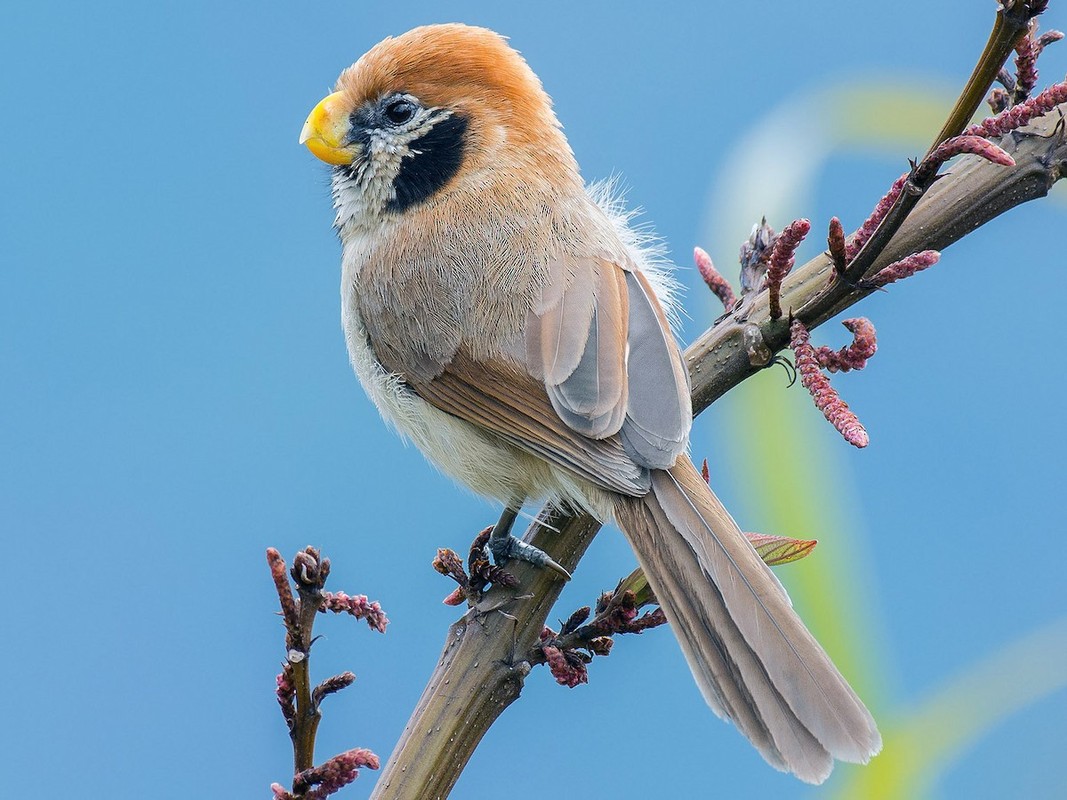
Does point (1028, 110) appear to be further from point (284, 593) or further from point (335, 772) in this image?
point (335, 772)

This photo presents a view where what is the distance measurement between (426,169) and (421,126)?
0.12m

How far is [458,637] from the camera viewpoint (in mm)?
2293

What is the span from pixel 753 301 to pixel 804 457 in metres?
0.37

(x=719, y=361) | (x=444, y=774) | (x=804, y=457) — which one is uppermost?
(x=719, y=361)

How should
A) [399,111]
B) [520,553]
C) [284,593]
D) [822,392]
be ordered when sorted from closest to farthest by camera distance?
1. [284,593]
2. [822,392]
3. [520,553]
4. [399,111]

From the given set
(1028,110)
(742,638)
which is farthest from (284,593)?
(1028,110)

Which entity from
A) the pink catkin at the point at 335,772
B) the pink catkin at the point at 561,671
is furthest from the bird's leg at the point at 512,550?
the pink catkin at the point at 335,772

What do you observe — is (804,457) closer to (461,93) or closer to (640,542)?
(640,542)

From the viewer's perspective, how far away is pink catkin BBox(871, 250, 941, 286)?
78.0 inches

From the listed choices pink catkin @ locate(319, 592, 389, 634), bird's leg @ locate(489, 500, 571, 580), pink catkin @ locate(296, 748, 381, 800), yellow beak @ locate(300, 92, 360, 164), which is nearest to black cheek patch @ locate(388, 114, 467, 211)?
yellow beak @ locate(300, 92, 360, 164)

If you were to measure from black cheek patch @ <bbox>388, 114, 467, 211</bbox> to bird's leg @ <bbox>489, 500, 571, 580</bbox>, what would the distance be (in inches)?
38.6

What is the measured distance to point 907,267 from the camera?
2027 mm

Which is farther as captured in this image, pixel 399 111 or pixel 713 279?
pixel 399 111

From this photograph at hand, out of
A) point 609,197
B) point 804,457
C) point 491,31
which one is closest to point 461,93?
point 491,31
